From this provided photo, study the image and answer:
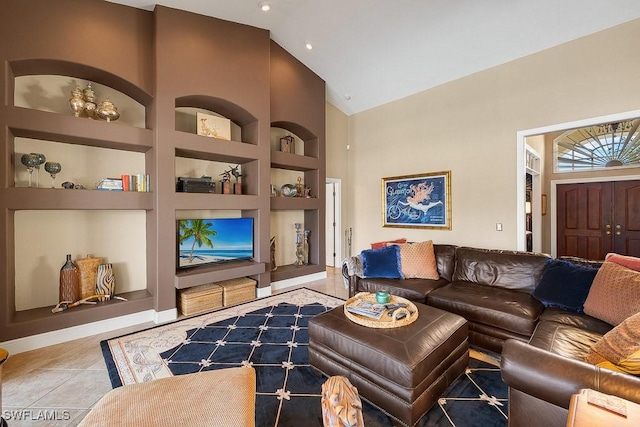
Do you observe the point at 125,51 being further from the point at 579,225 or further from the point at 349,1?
the point at 579,225

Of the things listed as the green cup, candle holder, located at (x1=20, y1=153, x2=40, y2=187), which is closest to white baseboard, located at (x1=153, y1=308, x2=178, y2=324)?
candle holder, located at (x1=20, y1=153, x2=40, y2=187)

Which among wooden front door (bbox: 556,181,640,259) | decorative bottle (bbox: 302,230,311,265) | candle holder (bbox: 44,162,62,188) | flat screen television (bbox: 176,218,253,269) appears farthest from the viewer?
decorative bottle (bbox: 302,230,311,265)

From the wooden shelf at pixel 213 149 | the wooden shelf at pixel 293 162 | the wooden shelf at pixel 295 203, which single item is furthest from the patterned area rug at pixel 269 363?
the wooden shelf at pixel 293 162

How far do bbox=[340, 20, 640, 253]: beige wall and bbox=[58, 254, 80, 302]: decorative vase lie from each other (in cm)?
425

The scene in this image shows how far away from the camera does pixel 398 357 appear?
1.65m

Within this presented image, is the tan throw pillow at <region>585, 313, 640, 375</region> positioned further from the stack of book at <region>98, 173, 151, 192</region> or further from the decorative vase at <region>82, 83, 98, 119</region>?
the decorative vase at <region>82, 83, 98, 119</region>

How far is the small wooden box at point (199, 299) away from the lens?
3454 millimetres

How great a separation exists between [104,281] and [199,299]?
3.53 feet

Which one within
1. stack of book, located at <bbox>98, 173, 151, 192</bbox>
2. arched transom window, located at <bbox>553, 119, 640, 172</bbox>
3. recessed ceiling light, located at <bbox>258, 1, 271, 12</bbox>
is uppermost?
recessed ceiling light, located at <bbox>258, 1, 271, 12</bbox>

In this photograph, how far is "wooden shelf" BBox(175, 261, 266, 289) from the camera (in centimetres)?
341

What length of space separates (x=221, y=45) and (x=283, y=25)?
1.00 meters

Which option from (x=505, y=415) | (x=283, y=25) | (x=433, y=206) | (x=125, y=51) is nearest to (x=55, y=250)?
(x=125, y=51)

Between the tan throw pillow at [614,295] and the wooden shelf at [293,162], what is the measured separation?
3.95 meters

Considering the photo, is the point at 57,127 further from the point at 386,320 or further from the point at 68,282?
the point at 386,320
